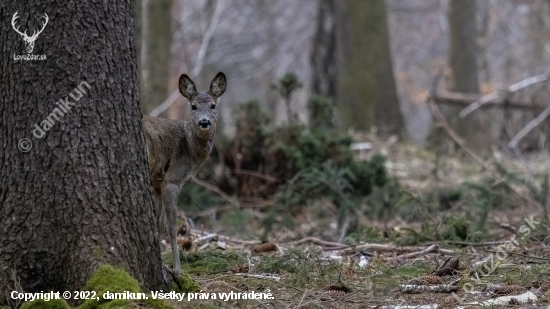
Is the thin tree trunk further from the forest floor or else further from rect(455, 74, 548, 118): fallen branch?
the forest floor

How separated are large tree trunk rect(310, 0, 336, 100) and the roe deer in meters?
10.5

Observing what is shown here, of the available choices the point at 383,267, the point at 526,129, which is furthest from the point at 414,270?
the point at 526,129

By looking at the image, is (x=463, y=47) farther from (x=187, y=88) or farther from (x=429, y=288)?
(x=429, y=288)

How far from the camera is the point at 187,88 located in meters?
5.47

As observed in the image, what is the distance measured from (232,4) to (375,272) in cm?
2246

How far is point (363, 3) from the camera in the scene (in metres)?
14.4

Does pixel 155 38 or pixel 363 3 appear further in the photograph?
pixel 363 3

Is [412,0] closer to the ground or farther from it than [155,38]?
farther from it

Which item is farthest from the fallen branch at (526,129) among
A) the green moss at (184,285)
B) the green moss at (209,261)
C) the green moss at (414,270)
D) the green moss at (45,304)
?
the green moss at (45,304)

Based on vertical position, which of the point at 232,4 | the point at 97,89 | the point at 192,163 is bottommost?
the point at 192,163

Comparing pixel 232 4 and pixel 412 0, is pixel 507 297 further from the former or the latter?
A: pixel 412 0

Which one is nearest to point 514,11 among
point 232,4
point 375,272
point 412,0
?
point 412,0

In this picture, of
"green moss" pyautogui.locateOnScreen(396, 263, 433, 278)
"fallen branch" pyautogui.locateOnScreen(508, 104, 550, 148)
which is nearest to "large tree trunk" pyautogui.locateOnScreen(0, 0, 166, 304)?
"green moss" pyautogui.locateOnScreen(396, 263, 433, 278)

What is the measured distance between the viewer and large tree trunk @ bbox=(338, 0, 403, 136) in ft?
46.0
